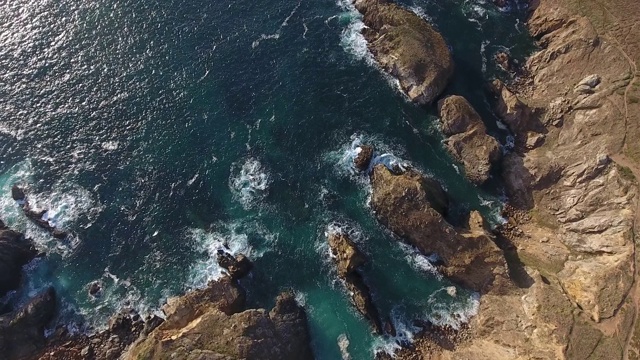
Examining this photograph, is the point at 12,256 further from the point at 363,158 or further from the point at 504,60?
the point at 504,60

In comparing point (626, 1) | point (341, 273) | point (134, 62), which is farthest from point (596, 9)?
point (134, 62)

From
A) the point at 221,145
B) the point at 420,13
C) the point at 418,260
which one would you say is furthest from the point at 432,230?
the point at 420,13

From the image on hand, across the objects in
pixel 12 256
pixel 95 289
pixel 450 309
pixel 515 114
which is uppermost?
pixel 515 114

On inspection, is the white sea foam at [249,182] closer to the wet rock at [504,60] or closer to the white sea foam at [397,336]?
the white sea foam at [397,336]

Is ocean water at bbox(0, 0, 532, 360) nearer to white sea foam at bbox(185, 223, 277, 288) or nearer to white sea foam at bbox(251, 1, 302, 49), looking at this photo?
white sea foam at bbox(185, 223, 277, 288)

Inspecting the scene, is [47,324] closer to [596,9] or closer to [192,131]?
[192,131]

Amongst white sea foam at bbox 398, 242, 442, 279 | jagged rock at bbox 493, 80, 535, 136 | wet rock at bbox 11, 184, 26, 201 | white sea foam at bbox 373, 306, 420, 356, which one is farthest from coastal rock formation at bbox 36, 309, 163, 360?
jagged rock at bbox 493, 80, 535, 136
